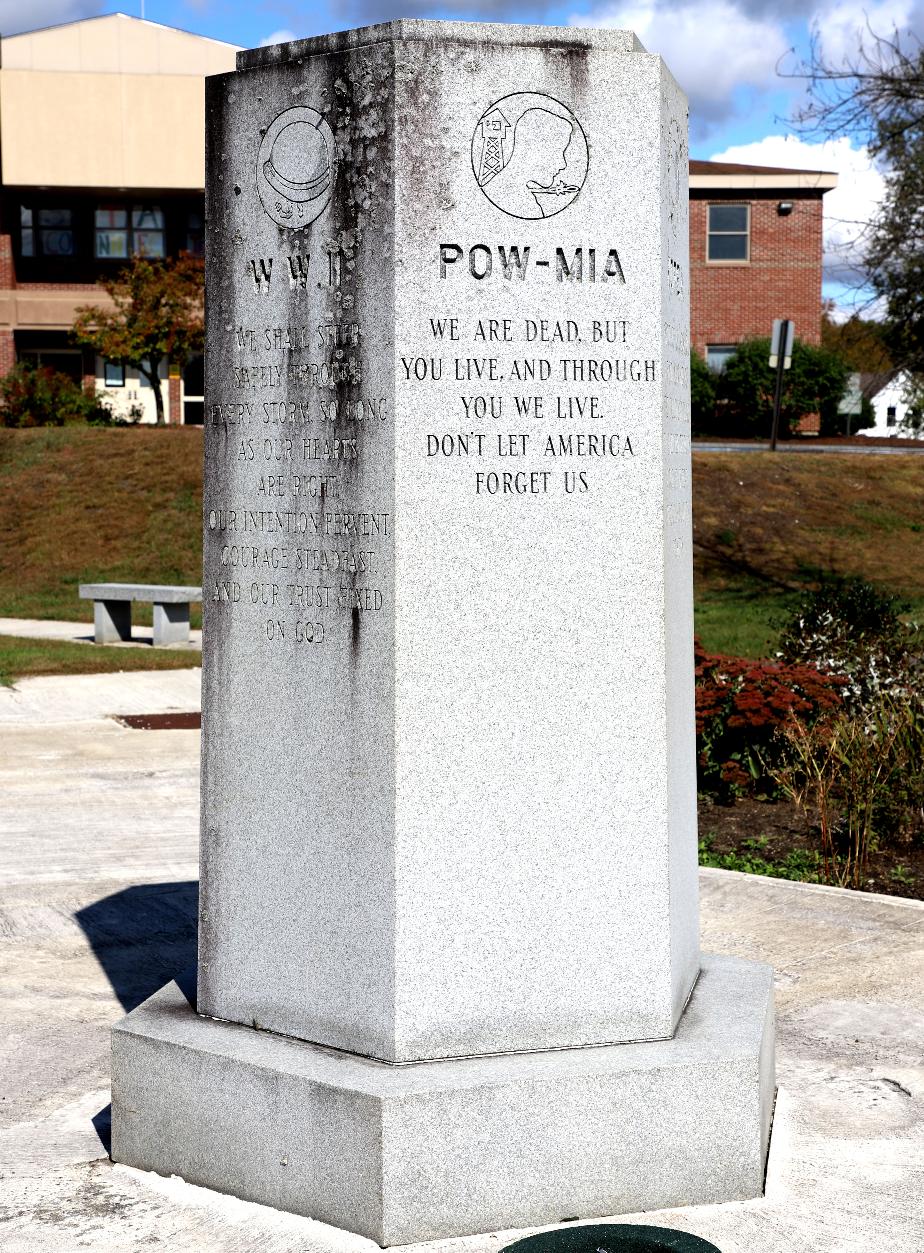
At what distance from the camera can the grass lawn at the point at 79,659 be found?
48.9ft

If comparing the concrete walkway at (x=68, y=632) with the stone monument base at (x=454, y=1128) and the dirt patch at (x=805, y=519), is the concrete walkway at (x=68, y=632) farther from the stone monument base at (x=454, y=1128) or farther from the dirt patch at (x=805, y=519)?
the stone monument base at (x=454, y=1128)

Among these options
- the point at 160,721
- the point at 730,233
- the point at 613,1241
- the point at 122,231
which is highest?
the point at 122,231

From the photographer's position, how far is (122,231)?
146 ft

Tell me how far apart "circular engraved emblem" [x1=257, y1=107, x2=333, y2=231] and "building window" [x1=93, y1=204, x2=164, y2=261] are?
42.0 m

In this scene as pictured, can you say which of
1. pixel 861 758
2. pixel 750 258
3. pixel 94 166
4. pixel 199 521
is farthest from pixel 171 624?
pixel 750 258

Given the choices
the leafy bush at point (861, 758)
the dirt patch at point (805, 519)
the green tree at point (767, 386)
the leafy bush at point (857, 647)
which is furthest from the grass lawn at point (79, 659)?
the green tree at point (767, 386)

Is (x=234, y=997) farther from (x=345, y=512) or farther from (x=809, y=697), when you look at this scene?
(x=809, y=697)

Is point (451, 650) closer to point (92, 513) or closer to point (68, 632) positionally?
point (68, 632)

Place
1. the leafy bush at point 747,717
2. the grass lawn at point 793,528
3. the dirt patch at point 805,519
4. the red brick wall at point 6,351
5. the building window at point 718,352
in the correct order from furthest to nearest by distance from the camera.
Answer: the building window at point 718,352 < the red brick wall at point 6,351 < the dirt patch at point 805,519 < the grass lawn at point 793,528 < the leafy bush at point 747,717

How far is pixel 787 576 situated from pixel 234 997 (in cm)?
1798

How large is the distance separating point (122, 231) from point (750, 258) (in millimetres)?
17786

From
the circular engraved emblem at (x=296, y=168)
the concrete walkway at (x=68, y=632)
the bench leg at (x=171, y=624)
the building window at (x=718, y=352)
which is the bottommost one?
the concrete walkway at (x=68, y=632)

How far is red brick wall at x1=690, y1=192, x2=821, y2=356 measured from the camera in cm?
4381

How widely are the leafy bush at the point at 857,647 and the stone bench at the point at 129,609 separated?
7.36 m
